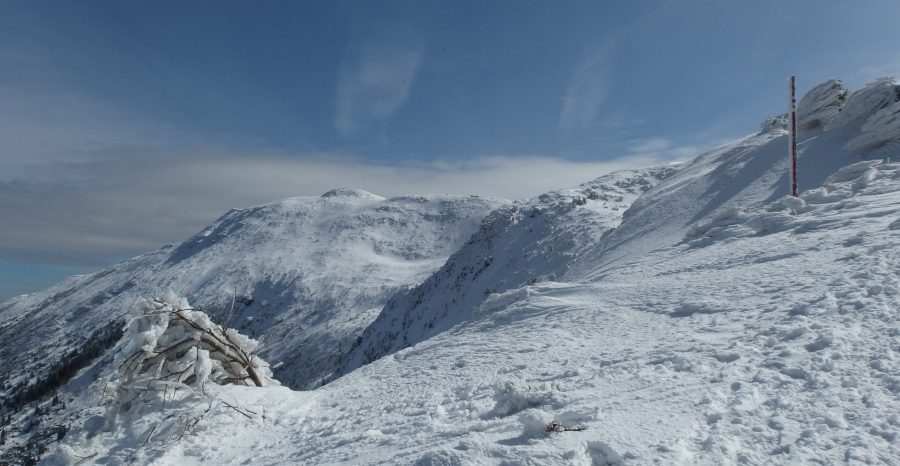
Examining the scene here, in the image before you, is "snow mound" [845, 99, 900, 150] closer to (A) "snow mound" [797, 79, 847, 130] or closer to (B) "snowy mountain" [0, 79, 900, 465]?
(B) "snowy mountain" [0, 79, 900, 465]

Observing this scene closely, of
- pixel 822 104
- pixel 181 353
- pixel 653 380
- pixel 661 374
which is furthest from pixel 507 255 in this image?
pixel 653 380

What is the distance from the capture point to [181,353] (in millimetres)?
11820

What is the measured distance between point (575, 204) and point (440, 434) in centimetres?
7385

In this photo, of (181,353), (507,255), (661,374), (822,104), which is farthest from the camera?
(507,255)

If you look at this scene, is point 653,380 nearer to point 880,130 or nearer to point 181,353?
point 181,353

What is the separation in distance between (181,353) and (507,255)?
65.8 metres

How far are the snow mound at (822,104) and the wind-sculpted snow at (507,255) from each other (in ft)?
107

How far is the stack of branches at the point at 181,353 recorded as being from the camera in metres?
10.7

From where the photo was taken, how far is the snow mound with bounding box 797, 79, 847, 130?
23.5 metres

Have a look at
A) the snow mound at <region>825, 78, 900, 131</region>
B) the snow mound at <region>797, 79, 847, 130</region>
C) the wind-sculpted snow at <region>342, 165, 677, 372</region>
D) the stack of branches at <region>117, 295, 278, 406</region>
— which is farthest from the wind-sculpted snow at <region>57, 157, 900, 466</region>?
the wind-sculpted snow at <region>342, 165, 677, 372</region>

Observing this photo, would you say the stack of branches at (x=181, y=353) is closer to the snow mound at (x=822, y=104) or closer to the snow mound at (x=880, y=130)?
the snow mound at (x=880, y=130)

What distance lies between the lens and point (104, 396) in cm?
1031

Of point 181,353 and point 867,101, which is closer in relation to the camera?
point 181,353

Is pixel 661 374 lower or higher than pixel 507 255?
lower
